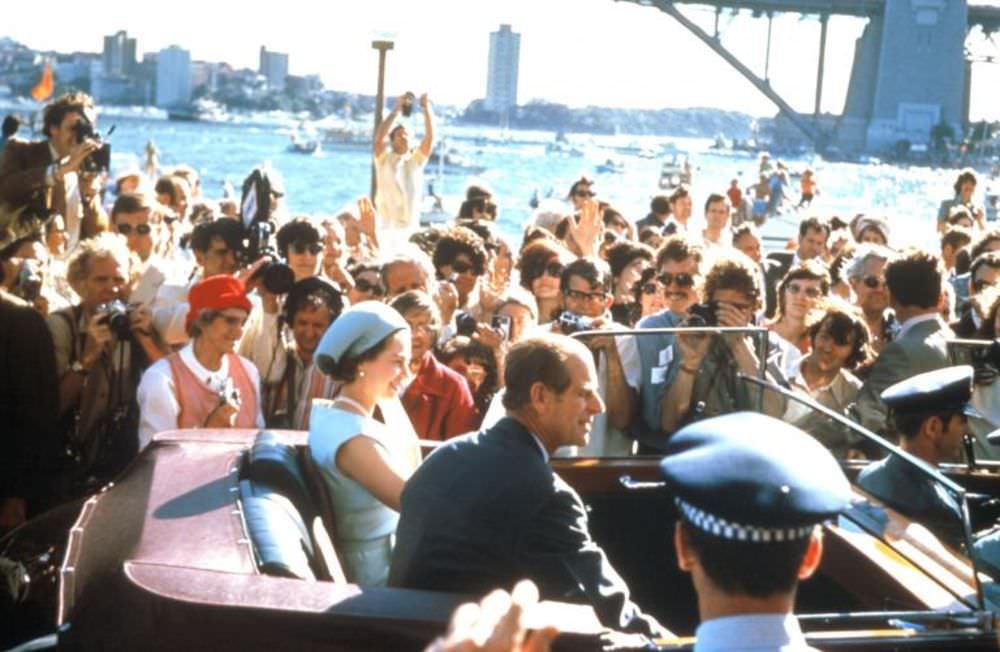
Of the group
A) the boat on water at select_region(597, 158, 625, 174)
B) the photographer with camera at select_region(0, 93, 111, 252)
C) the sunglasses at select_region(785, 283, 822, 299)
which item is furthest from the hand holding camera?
the boat on water at select_region(597, 158, 625, 174)

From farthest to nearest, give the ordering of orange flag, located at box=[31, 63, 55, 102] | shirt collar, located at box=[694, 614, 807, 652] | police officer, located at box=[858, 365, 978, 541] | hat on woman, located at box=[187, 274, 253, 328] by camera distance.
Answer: orange flag, located at box=[31, 63, 55, 102], hat on woman, located at box=[187, 274, 253, 328], police officer, located at box=[858, 365, 978, 541], shirt collar, located at box=[694, 614, 807, 652]

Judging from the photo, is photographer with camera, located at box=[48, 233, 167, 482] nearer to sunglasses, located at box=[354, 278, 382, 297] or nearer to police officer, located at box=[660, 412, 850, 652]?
sunglasses, located at box=[354, 278, 382, 297]

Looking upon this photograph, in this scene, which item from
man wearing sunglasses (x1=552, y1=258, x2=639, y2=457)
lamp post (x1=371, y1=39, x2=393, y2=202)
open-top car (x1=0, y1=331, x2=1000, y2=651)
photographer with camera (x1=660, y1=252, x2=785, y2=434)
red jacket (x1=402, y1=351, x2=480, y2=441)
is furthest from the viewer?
lamp post (x1=371, y1=39, x2=393, y2=202)

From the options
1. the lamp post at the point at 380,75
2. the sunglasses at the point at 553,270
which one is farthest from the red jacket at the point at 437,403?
the lamp post at the point at 380,75

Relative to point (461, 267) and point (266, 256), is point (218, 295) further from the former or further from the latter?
point (461, 267)

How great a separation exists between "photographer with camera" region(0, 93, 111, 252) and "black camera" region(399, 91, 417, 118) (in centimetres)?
237

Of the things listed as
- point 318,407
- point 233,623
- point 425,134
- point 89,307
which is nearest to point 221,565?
point 233,623

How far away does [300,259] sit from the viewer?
574cm

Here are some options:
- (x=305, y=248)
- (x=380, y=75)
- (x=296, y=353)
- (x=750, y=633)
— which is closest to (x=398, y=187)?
(x=380, y=75)

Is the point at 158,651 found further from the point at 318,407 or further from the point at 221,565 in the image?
the point at 318,407

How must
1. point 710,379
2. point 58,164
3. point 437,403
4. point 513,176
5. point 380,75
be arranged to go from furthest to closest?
point 513,176, point 380,75, point 58,164, point 437,403, point 710,379

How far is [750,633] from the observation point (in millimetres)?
2072

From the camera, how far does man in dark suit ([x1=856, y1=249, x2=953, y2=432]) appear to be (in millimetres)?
4941

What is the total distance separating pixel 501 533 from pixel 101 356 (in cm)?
258
